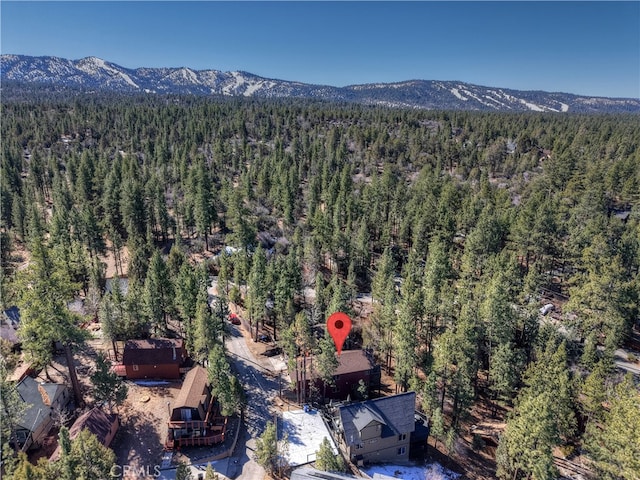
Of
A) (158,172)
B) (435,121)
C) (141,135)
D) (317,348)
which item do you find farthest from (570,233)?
(141,135)

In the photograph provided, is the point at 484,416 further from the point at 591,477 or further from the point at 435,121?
the point at 435,121

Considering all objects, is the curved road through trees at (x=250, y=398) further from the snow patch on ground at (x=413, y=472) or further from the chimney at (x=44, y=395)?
the chimney at (x=44, y=395)

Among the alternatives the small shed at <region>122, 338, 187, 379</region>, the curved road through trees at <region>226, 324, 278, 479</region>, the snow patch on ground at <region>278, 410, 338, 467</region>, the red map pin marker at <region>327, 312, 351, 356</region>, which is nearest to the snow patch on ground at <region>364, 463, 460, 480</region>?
the snow patch on ground at <region>278, 410, 338, 467</region>

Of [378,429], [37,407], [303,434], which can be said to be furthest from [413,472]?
[37,407]

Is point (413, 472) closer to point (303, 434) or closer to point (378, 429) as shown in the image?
point (378, 429)

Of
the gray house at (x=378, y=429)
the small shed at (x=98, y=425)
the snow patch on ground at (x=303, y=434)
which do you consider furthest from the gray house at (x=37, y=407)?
the gray house at (x=378, y=429)
